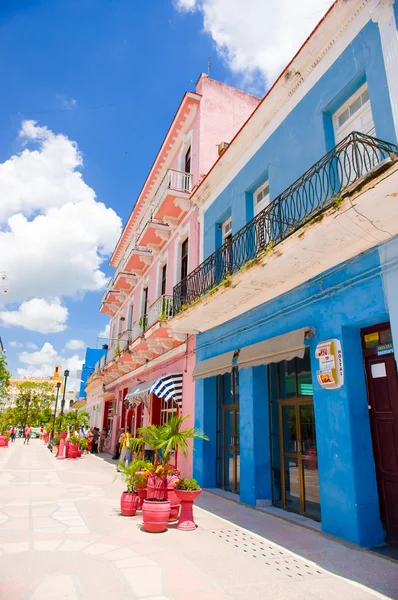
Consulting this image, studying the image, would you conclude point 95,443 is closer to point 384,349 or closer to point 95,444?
point 95,444

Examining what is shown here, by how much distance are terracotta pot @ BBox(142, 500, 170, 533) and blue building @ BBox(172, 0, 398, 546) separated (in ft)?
7.34

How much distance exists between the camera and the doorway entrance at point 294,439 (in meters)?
6.66

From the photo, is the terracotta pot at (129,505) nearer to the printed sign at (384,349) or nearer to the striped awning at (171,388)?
the striped awning at (171,388)

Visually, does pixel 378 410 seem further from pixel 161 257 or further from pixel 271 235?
pixel 161 257

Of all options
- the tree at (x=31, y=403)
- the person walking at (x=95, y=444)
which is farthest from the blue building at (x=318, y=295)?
the tree at (x=31, y=403)

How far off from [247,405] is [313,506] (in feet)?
6.93

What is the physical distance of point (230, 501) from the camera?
7.98 metres

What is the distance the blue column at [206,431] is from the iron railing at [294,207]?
7.05 ft

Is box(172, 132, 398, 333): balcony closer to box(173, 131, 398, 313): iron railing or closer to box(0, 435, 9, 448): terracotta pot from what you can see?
box(173, 131, 398, 313): iron railing

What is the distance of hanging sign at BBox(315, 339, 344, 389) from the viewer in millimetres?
5613

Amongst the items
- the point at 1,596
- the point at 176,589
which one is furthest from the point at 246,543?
the point at 1,596

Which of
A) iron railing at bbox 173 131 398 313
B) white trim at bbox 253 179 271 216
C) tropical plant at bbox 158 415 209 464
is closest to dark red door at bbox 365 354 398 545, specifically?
iron railing at bbox 173 131 398 313

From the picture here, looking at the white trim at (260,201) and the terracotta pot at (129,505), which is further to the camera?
the white trim at (260,201)

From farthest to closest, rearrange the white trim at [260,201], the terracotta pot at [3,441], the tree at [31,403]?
the tree at [31,403], the terracotta pot at [3,441], the white trim at [260,201]
